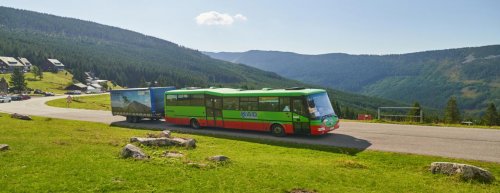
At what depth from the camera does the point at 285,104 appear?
91.2ft

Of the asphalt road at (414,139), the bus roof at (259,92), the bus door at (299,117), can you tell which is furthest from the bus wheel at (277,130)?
the bus roof at (259,92)

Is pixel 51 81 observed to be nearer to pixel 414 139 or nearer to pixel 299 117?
pixel 299 117

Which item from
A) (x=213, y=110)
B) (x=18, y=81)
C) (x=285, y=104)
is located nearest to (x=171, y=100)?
(x=213, y=110)

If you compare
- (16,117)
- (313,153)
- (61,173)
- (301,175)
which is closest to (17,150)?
(61,173)

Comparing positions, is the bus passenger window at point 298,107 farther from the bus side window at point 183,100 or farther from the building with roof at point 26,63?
the building with roof at point 26,63

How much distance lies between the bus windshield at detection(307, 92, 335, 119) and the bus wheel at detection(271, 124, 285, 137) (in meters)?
2.92

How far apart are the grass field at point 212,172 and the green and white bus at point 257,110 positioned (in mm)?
5945

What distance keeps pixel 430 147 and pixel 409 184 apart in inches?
351

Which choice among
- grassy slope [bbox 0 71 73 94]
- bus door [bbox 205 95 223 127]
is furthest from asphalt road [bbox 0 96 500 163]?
grassy slope [bbox 0 71 73 94]

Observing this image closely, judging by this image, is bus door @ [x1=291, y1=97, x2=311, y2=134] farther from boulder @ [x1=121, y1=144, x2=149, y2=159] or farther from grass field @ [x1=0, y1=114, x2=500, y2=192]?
boulder @ [x1=121, y1=144, x2=149, y2=159]

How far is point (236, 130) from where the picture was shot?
32562 millimetres

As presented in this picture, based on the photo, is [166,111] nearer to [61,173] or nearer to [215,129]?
[215,129]

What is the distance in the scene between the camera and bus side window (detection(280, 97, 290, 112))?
27.6 metres

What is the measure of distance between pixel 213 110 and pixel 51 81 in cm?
15586
